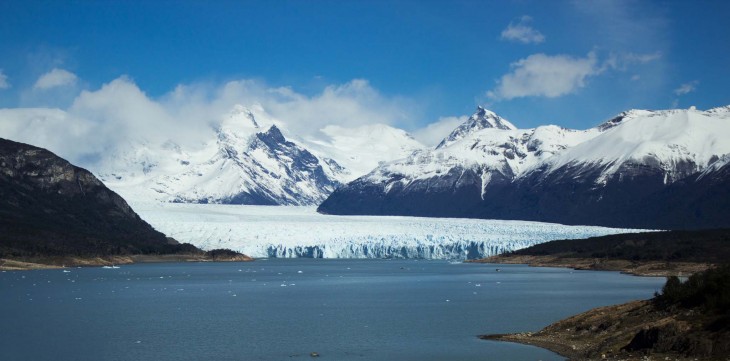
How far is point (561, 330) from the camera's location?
4097 centimetres

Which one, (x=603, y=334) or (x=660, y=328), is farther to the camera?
(x=603, y=334)

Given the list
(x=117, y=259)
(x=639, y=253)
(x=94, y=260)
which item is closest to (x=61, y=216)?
(x=117, y=259)

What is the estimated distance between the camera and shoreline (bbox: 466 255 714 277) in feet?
318

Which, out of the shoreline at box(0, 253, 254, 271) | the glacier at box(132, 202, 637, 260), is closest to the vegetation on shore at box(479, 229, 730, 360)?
the shoreline at box(0, 253, 254, 271)

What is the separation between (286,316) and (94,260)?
81172 mm

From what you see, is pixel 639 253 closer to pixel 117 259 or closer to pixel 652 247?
pixel 652 247

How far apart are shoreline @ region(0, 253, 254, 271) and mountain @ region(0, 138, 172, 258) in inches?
51.4

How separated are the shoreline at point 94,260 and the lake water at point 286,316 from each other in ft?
69.8

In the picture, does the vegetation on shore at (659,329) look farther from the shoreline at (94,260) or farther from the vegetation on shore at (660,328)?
the shoreline at (94,260)

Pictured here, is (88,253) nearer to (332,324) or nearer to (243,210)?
(243,210)

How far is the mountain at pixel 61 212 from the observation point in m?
128

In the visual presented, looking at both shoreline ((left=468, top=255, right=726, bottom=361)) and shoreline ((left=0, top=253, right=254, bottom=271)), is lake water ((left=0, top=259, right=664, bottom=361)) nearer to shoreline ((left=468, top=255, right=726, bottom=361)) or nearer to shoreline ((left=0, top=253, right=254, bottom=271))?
shoreline ((left=468, top=255, right=726, bottom=361))

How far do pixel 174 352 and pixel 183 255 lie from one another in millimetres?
103781

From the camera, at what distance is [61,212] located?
14700 centimetres
